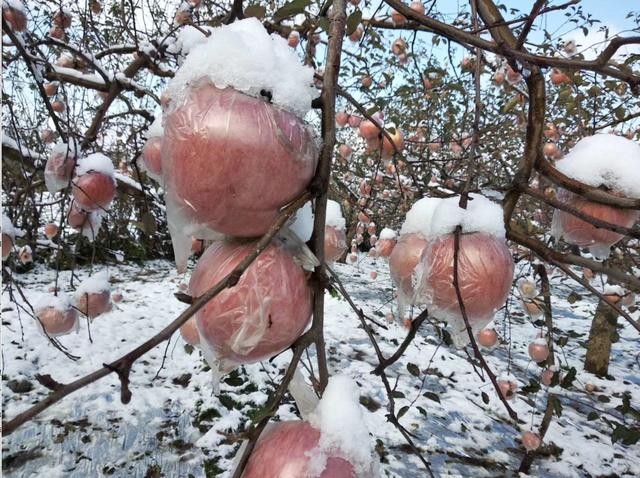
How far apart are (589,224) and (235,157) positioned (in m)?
0.69

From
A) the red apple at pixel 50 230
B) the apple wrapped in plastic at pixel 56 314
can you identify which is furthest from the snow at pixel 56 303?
the red apple at pixel 50 230

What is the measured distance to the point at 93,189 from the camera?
1749 mm

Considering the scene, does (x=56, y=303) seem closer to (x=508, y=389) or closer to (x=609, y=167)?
(x=609, y=167)

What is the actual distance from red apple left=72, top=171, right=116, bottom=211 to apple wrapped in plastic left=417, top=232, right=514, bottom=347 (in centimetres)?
142

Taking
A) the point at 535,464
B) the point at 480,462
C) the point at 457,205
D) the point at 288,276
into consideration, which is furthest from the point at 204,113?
the point at 535,464

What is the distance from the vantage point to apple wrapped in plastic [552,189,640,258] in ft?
2.64

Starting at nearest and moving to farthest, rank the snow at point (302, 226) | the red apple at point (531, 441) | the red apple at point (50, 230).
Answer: the snow at point (302, 226) < the red apple at point (531, 441) < the red apple at point (50, 230)

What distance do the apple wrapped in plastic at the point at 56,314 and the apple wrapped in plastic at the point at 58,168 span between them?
52cm

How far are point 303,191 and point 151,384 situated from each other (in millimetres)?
3224

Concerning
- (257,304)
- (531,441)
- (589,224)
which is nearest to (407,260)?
(589,224)

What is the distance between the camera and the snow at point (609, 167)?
79 centimetres

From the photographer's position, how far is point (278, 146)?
53 cm

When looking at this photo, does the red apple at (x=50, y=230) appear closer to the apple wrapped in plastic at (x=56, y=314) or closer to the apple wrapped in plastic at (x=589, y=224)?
the apple wrapped in plastic at (x=56, y=314)

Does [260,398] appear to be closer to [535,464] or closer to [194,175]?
[535,464]
